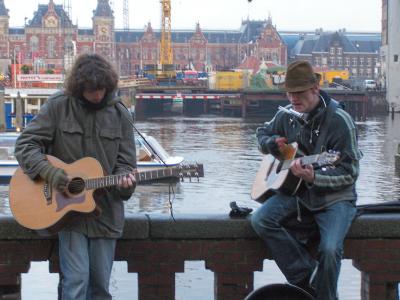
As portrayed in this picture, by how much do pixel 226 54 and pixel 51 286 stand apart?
459ft

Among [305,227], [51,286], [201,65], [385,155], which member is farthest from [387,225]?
[201,65]

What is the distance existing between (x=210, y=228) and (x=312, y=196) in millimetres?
655

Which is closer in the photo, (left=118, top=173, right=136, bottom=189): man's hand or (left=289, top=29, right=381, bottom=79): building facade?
(left=118, top=173, right=136, bottom=189): man's hand

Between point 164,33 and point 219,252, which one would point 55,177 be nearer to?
point 219,252

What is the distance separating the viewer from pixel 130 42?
483 feet

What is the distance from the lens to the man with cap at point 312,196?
467 cm

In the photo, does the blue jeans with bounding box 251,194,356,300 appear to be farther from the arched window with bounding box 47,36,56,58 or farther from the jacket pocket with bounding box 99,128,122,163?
the arched window with bounding box 47,36,56,58

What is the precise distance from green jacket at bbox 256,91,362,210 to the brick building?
13517 centimetres

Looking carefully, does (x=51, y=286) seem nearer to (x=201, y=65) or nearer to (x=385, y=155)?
(x=385, y=155)

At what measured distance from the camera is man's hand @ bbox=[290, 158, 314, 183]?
457cm

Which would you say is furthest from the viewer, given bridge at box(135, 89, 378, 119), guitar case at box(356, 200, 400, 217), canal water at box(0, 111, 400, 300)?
bridge at box(135, 89, 378, 119)

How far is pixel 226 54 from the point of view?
5856 inches

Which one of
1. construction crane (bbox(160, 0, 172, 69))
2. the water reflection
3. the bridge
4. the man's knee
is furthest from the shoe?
construction crane (bbox(160, 0, 172, 69))

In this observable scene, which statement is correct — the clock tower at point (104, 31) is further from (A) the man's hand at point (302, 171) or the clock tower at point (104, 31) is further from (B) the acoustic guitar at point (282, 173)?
(A) the man's hand at point (302, 171)
